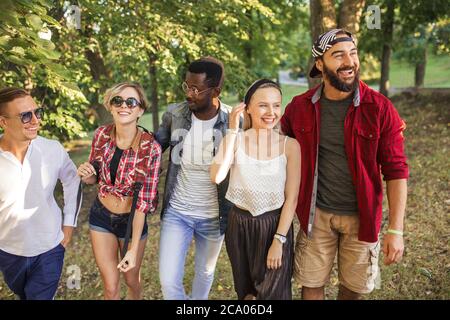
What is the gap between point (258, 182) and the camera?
2.94 meters

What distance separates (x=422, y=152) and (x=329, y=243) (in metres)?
6.22

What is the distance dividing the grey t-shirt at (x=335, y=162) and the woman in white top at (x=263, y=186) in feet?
0.85

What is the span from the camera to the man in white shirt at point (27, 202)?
2990 millimetres

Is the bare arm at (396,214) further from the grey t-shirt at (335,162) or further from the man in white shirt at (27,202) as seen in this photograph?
the man in white shirt at (27,202)

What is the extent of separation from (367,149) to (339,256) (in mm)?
926

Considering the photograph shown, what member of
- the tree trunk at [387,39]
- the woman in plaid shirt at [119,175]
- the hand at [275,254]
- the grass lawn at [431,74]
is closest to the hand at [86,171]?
the woman in plaid shirt at [119,175]

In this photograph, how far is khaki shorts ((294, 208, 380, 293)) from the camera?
10.4 feet

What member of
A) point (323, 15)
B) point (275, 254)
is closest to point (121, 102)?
point (275, 254)

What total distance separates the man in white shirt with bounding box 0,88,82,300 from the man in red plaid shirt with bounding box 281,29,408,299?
1.85 metres

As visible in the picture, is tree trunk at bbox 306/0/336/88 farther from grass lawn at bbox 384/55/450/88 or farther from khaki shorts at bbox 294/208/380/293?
grass lawn at bbox 384/55/450/88

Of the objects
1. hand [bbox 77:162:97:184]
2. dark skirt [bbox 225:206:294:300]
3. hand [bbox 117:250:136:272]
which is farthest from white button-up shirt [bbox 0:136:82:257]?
dark skirt [bbox 225:206:294:300]

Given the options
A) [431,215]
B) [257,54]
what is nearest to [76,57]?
[431,215]

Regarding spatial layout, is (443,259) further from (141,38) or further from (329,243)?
(141,38)

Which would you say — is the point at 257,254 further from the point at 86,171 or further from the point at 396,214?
the point at 86,171
